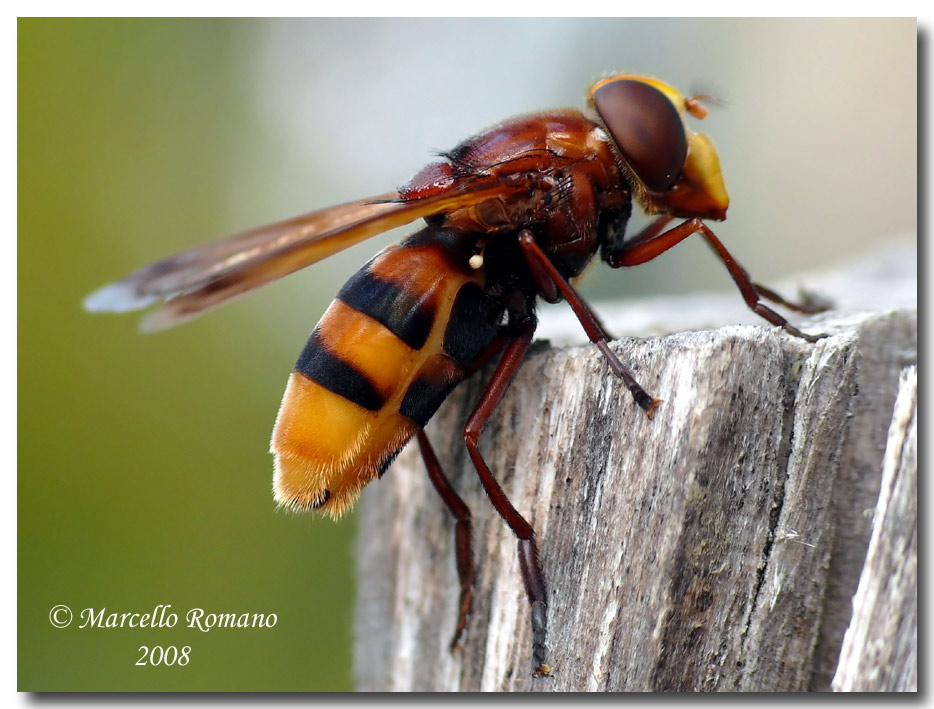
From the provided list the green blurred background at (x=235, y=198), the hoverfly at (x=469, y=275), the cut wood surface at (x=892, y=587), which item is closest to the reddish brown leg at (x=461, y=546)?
the hoverfly at (x=469, y=275)

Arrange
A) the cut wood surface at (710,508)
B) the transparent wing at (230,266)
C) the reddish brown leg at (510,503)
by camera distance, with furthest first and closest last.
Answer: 1. the reddish brown leg at (510,503)
2. the transparent wing at (230,266)
3. the cut wood surface at (710,508)

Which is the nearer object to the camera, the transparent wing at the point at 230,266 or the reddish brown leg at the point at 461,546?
the transparent wing at the point at 230,266

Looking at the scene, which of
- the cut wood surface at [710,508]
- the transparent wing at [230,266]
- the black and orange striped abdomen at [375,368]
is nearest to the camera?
the cut wood surface at [710,508]

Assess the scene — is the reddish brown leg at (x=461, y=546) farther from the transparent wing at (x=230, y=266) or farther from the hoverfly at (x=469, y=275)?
the transparent wing at (x=230, y=266)

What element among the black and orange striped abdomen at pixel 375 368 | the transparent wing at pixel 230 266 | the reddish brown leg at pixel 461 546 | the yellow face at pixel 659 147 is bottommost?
the reddish brown leg at pixel 461 546

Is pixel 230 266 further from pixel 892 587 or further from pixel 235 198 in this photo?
pixel 235 198

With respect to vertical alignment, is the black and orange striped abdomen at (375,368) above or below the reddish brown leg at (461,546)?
above

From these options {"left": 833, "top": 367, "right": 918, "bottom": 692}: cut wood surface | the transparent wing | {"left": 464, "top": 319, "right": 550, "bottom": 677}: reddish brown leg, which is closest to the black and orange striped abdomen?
{"left": 464, "top": 319, "right": 550, "bottom": 677}: reddish brown leg
